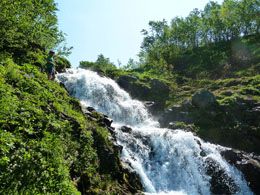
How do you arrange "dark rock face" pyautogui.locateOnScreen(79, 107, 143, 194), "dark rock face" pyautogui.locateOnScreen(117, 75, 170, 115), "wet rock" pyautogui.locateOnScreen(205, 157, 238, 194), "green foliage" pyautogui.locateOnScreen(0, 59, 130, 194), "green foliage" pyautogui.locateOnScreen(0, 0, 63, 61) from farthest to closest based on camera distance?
"dark rock face" pyautogui.locateOnScreen(117, 75, 170, 115) → "wet rock" pyautogui.locateOnScreen(205, 157, 238, 194) → "green foliage" pyautogui.locateOnScreen(0, 0, 63, 61) → "dark rock face" pyautogui.locateOnScreen(79, 107, 143, 194) → "green foliage" pyautogui.locateOnScreen(0, 59, 130, 194)

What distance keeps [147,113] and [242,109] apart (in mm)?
11334

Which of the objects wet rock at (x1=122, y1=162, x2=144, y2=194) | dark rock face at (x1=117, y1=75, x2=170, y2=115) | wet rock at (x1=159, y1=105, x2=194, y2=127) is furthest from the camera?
dark rock face at (x1=117, y1=75, x2=170, y2=115)

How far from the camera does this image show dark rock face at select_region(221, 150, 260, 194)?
30.5 m

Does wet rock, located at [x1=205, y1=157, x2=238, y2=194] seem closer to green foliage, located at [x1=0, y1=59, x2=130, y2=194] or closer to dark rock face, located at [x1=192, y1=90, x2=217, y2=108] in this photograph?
green foliage, located at [x1=0, y1=59, x2=130, y2=194]

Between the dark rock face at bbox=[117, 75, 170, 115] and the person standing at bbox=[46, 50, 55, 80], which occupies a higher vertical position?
the dark rock face at bbox=[117, 75, 170, 115]

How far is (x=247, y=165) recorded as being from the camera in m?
31.0

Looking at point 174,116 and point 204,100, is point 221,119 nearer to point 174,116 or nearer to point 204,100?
point 204,100

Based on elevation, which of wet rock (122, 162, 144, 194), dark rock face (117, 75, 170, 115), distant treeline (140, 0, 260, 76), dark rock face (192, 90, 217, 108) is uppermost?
distant treeline (140, 0, 260, 76)

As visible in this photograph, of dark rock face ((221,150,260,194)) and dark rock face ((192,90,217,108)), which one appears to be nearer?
dark rock face ((221,150,260,194))

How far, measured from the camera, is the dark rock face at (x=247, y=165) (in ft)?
100

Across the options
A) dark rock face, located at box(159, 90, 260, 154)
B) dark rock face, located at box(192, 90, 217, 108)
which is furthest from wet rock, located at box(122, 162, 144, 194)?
dark rock face, located at box(192, 90, 217, 108)

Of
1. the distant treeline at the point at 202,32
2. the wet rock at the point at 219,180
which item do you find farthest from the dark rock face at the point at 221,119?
the distant treeline at the point at 202,32

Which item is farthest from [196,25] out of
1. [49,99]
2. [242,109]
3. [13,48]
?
[49,99]

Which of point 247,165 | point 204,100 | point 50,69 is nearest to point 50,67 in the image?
point 50,69
